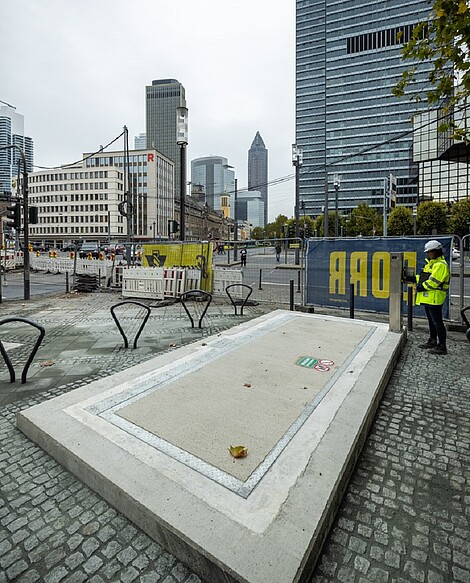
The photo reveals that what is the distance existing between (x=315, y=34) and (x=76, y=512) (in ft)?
569

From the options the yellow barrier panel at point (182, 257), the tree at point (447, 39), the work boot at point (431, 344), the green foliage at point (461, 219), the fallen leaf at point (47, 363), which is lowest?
the fallen leaf at point (47, 363)

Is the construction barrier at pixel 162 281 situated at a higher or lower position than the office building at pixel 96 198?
lower

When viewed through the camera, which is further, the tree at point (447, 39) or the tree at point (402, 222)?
the tree at point (402, 222)

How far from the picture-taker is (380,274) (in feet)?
31.5

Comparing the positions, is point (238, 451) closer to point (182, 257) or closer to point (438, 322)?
point (438, 322)

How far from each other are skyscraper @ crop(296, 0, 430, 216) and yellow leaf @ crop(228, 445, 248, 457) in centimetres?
11720

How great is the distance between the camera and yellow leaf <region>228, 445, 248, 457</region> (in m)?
2.95

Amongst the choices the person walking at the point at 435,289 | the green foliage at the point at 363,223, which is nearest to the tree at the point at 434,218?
the green foliage at the point at 363,223

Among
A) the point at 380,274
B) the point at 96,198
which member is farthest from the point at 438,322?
the point at 96,198

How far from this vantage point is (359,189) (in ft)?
414

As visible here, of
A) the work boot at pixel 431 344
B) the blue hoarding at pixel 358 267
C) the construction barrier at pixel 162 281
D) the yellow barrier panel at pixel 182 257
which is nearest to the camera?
the work boot at pixel 431 344

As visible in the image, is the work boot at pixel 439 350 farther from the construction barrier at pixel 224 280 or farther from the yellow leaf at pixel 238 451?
the construction barrier at pixel 224 280

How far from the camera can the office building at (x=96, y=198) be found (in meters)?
101

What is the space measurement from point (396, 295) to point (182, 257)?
29.0ft
